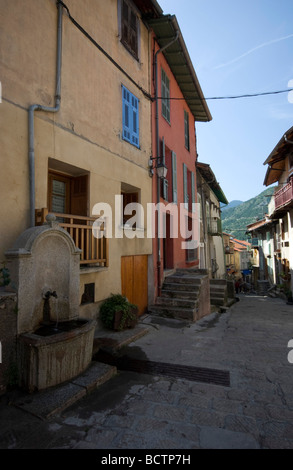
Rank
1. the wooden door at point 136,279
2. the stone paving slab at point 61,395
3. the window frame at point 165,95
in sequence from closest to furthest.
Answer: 1. the stone paving slab at point 61,395
2. the wooden door at point 136,279
3. the window frame at point 165,95

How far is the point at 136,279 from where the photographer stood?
297 inches

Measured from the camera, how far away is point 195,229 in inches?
552

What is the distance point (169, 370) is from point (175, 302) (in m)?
3.83

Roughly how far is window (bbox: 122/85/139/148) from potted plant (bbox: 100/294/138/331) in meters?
4.45

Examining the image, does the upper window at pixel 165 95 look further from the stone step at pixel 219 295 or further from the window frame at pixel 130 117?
the stone step at pixel 219 295

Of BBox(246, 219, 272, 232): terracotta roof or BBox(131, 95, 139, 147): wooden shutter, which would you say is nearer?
BBox(131, 95, 139, 147): wooden shutter

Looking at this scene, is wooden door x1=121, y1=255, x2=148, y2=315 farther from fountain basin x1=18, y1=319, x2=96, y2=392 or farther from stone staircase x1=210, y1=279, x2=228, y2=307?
stone staircase x1=210, y1=279, x2=228, y2=307

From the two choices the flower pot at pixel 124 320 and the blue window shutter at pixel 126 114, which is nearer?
the flower pot at pixel 124 320

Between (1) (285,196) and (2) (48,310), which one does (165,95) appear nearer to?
(2) (48,310)

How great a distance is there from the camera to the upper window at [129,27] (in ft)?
24.1

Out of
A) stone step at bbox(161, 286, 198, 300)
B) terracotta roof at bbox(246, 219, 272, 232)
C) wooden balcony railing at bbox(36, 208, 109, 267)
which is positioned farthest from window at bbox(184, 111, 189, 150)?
terracotta roof at bbox(246, 219, 272, 232)

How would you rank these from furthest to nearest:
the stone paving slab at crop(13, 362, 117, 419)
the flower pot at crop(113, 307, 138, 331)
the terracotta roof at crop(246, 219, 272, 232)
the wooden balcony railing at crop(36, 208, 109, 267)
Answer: the terracotta roof at crop(246, 219, 272, 232)
the flower pot at crop(113, 307, 138, 331)
the wooden balcony railing at crop(36, 208, 109, 267)
the stone paving slab at crop(13, 362, 117, 419)

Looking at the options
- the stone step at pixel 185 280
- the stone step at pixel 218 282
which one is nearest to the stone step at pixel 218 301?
the stone step at pixel 218 282

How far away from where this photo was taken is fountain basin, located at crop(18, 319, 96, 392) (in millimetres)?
3105
